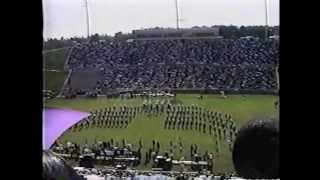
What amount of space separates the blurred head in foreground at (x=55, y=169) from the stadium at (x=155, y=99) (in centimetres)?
2

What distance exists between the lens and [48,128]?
920 mm

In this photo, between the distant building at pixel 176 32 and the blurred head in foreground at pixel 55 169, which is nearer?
the blurred head in foreground at pixel 55 169

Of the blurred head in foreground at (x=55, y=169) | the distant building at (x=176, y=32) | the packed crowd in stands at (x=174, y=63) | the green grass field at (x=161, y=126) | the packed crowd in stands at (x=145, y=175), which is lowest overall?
the packed crowd in stands at (x=145, y=175)

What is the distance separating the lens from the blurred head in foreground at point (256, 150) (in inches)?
33.1

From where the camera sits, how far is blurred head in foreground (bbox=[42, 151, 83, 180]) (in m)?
0.91

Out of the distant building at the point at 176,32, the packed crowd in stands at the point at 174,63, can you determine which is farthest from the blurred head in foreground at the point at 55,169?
the distant building at the point at 176,32

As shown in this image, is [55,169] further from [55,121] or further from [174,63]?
[174,63]

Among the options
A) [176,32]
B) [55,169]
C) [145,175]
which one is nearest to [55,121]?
[55,169]

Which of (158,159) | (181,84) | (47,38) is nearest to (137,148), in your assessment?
(158,159)

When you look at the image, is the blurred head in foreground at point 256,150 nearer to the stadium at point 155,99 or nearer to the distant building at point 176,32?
the stadium at point 155,99

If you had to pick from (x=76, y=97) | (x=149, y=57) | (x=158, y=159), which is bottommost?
(x=158, y=159)
